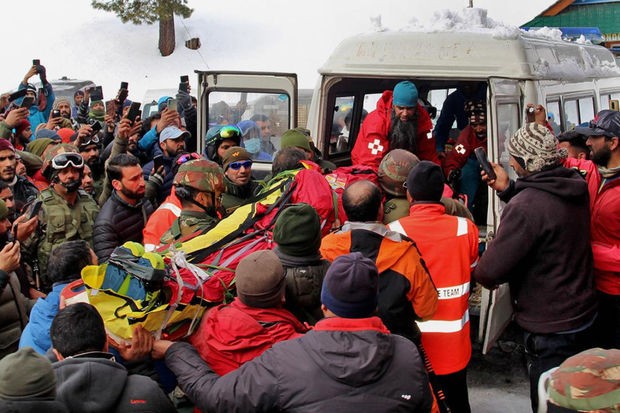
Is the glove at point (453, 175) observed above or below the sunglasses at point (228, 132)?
below

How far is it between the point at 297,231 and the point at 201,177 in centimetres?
110

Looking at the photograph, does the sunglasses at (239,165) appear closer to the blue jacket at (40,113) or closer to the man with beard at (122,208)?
the man with beard at (122,208)

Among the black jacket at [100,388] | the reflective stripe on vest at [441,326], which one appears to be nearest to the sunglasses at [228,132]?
the reflective stripe on vest at [441,326]

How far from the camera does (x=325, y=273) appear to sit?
3705 mm

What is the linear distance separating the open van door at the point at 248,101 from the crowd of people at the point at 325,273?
0.59m

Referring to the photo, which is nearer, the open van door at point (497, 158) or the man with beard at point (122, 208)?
the man with beard at point (122, 208)

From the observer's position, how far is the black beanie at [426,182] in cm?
436

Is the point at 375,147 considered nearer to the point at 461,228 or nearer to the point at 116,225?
the point at 461,228

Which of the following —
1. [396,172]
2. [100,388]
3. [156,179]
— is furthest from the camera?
[156,179]

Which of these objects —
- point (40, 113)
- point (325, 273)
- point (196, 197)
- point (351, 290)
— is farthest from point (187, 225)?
point (40, 113)

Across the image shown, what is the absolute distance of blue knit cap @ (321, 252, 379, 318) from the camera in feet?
9.22

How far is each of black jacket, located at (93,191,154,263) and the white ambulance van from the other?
76.9 inches

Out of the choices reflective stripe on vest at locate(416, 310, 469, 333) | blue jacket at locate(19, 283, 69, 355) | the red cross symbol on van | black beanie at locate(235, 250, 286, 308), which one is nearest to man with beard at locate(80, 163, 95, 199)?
the red cross symbol on van

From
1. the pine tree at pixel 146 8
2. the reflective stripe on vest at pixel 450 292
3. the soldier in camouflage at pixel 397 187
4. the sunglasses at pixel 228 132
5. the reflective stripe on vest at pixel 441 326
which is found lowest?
the reflective stripe on vest at pixel 441 326
